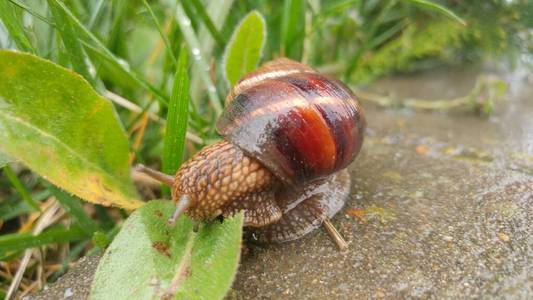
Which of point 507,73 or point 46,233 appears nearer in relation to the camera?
point 46,233

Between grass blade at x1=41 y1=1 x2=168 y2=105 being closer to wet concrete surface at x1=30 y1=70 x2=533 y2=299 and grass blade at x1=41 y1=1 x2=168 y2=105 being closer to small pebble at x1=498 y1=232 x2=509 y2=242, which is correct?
wet concrete surface at x1=30 y1=70 x2=533 y2=299

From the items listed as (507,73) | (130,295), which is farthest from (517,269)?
(507,73)

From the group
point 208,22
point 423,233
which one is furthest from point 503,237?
point 208,22

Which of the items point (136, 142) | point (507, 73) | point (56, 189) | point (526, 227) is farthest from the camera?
point (507, 73)

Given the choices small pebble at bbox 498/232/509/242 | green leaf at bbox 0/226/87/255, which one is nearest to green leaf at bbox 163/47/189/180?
green leaf at bbox 0/226/87/255

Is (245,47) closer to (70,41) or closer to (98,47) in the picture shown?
(98,47)

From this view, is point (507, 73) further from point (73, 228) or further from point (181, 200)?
point (73, 228)

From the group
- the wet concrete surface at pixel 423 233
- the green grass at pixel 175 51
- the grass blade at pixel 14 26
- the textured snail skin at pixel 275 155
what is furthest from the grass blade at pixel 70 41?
the wet concrete surface at pixel 423 233
